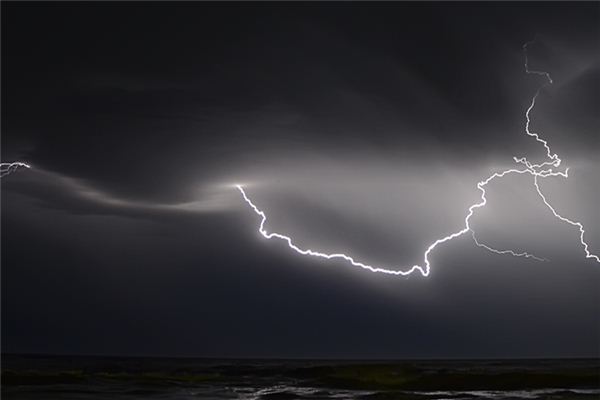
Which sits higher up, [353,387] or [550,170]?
[550,170]

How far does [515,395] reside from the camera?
27.4 metres

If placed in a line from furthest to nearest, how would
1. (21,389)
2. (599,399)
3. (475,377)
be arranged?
(475,377), (21,389), (599,399)

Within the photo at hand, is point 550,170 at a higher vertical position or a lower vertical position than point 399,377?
higher

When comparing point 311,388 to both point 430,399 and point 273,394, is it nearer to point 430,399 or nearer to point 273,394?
point 273,394

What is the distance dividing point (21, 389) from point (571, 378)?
83.5 feet

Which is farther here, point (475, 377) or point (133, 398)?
point (475, 377)

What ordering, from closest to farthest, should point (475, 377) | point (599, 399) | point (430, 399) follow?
point (599, 399), point (430, 399), point (475, 377)

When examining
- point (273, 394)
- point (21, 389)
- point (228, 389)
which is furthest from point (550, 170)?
point (21, 389)

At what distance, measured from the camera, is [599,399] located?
24.5 metres

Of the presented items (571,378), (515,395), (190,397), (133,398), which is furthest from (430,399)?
(571,378)

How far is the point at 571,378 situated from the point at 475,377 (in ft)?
15.5

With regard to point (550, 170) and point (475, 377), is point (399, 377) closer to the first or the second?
point (475, 377)

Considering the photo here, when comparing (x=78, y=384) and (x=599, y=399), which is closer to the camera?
(x=599, y=399)

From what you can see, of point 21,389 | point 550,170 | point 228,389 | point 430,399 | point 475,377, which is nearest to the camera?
point 550,170
